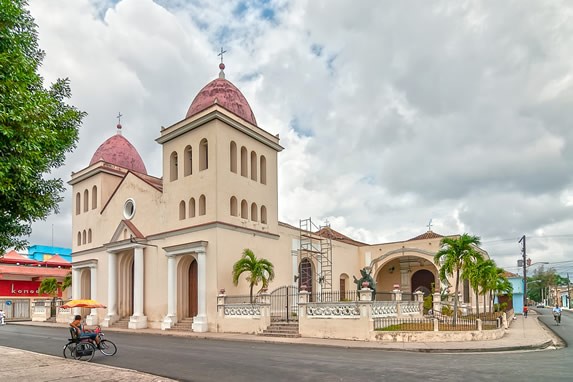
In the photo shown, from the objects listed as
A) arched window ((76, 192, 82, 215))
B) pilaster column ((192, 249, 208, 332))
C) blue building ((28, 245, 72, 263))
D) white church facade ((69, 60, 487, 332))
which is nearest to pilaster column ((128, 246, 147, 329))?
white church facade ((69, 60, 487, 332))

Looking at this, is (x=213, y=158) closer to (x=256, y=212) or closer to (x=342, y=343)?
(x=256, y=212)

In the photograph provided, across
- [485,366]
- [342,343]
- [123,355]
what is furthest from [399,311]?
[123,355]

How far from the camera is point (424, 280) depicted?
123 feet

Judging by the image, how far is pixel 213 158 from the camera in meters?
25.7

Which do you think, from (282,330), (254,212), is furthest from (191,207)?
(282,330)

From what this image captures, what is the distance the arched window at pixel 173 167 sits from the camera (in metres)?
28.4

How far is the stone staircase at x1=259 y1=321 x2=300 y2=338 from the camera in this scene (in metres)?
21.1

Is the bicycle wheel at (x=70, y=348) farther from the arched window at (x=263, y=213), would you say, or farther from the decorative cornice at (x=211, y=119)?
the arched window at (x=263, y=213)

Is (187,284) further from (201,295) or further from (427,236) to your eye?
(427,236)

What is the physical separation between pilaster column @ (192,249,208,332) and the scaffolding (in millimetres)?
8428

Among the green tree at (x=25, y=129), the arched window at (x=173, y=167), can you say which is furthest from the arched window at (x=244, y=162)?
the green tree at (x=25, y=129)

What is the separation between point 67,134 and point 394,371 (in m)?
8.40

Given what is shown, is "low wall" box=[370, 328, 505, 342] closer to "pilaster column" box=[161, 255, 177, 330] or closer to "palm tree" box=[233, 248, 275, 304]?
"palm tree" box=[233, 248, 275, 304]

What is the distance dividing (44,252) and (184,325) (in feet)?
132
